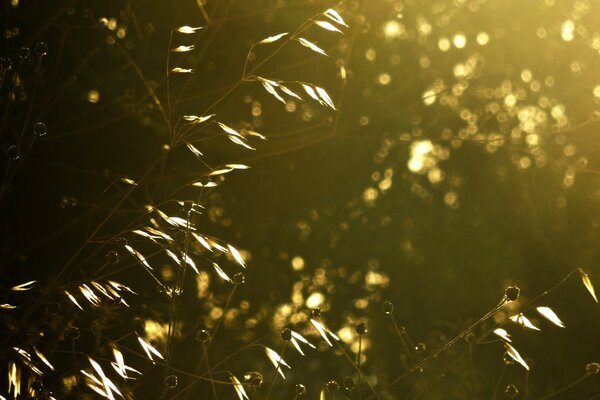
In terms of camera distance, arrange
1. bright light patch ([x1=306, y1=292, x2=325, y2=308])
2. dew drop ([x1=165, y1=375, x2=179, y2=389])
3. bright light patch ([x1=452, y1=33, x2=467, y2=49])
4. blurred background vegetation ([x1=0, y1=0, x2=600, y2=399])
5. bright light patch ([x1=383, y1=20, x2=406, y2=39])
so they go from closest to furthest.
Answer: dew drop ([x1=165, y1=375, x2=179, y2=389]), blurred background vegetation ([x1=0, y1=0, x2=600, y2=399]), bright light patch ([x1=306, y1=292, x2=325, y2=308]), bright light patch ([x1=383, y1=20, x2=406, y2=39]), bright light patch ([x1=452, y1=33, x2=467, y2=49])

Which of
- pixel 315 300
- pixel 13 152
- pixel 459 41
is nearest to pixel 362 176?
pixel 315 300

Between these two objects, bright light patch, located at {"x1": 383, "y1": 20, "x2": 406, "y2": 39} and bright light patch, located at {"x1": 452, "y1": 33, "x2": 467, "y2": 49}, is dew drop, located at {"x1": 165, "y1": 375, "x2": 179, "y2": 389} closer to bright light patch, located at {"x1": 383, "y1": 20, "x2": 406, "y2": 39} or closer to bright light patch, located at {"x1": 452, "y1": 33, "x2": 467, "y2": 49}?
bright light patch, located at {"x1": 383, "y1": 20, "x2": 406, "y2": 39}

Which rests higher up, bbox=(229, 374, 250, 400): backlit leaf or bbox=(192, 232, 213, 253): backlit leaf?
bbox=(192, 232, 213, 253): backlit leaf

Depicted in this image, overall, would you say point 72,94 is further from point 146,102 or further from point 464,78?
point 464,78

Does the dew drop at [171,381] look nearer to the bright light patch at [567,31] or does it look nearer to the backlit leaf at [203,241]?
the backlit leaf at [203,241]

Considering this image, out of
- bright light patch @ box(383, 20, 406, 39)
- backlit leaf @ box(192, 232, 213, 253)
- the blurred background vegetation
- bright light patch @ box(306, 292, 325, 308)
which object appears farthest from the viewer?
bright light patch @ box(383, 20, 406, 39)

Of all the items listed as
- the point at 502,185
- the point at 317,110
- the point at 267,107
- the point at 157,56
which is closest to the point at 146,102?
the point at 157,56

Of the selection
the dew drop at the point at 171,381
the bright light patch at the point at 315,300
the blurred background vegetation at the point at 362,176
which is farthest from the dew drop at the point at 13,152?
the bright light patch at the point at 315,300

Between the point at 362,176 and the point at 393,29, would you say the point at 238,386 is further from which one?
the point at 393,29

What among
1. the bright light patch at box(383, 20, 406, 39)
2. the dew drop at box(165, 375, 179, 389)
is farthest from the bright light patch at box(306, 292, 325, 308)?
the dew drop at box(165, 375, 179, 389)
